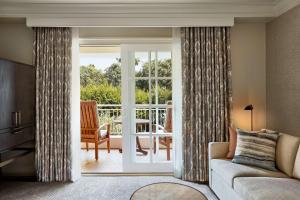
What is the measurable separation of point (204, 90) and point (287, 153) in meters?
1.43

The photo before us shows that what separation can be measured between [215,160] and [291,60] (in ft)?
5.36

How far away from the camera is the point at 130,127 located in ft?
13.8

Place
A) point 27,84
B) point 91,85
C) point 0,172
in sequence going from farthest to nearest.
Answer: point 91,85
point 0,172
point 27,84

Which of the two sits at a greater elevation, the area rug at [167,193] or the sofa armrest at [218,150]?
the sofa armrest at [218,150]

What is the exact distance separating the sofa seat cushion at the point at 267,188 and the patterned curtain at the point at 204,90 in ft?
4.07

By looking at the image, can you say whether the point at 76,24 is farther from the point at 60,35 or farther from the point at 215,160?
the point at 215,160

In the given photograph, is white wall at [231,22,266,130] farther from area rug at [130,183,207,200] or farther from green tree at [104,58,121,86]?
green tree at [104,58,121,86]

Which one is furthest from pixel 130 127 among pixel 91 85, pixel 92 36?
pixel 91 85

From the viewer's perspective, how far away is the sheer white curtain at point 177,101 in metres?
3.92

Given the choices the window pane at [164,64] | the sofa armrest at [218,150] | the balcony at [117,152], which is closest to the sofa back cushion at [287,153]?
the sofa armrest at [218,150]

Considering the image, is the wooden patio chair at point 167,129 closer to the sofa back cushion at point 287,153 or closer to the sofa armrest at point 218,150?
A: the sofa armrest at point 218,150

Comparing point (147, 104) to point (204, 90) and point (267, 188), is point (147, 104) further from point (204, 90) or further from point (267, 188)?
point (267, 188)

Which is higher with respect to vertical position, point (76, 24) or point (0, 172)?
point (76, 24)

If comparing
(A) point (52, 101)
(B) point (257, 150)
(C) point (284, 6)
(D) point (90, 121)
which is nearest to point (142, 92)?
(A) point (52, 101)
